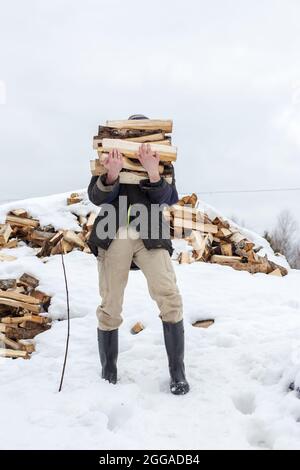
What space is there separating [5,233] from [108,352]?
18.3ft

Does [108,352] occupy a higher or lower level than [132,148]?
lower

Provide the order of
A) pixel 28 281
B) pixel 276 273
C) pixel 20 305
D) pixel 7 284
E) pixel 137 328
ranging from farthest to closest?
pixel 276 273, pixel 28 281, pixel 7 284, pixel 20 305, pixel 137 328

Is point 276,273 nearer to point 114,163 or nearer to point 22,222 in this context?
point 22,222

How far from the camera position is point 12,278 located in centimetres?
590

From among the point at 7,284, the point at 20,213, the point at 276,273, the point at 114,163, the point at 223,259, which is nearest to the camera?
the point at 114,163

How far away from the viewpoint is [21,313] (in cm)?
522

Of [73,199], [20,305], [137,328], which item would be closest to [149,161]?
[137,328]

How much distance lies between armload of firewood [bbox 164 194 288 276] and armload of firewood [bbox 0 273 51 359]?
10.0ft

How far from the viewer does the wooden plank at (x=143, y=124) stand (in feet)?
11.3

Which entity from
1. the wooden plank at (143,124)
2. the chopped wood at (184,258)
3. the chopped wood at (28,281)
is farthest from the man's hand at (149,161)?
the chopped wood at (184,258)

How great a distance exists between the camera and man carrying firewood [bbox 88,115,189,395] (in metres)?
3.31

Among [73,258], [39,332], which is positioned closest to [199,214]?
[73,258]

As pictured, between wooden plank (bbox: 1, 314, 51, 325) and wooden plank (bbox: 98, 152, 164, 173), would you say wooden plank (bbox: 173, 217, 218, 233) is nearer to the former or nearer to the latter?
wooden plank (bbox: 1, 314, 51, 325)

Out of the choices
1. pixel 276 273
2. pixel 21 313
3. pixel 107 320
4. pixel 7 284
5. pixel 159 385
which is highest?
pixel 107 320
